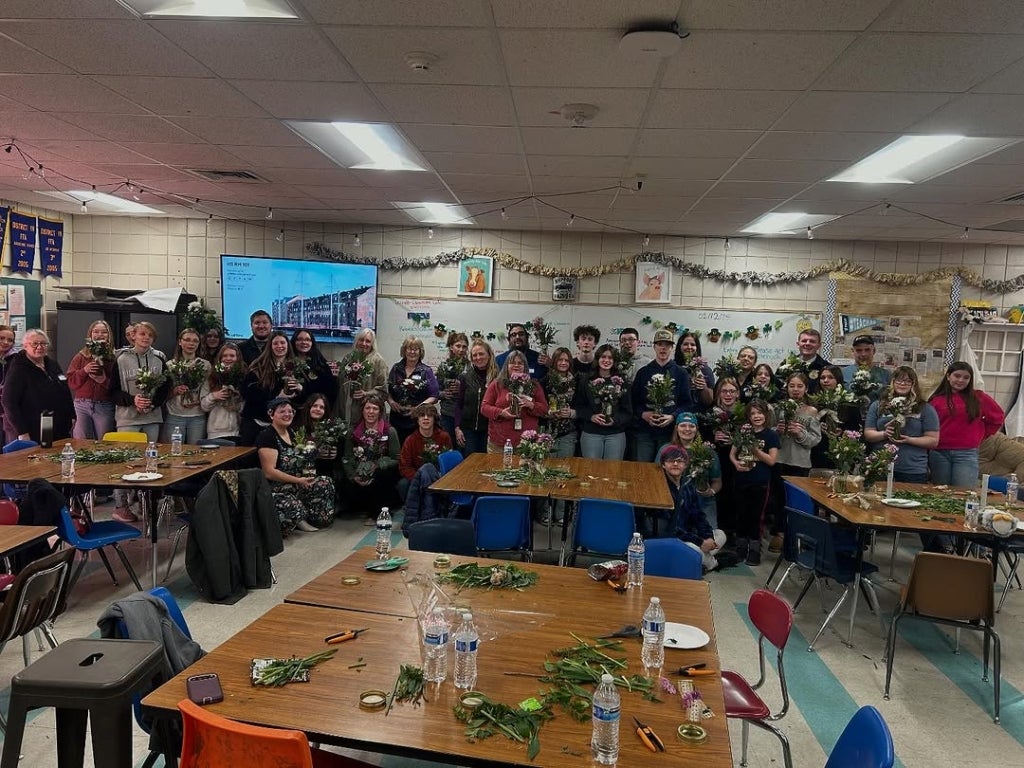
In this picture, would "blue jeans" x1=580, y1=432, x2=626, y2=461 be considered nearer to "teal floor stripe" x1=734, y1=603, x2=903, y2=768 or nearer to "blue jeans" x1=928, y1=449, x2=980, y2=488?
"teal floor stripe" x1=734, y1=603, x2=903, y2=768

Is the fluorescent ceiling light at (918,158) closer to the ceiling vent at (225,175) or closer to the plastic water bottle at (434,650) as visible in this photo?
the plastic water bottle at (434,650)

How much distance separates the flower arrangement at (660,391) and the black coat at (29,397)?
18.9 ft

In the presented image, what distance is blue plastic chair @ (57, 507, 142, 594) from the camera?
412 centimetres

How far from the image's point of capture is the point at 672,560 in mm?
3498

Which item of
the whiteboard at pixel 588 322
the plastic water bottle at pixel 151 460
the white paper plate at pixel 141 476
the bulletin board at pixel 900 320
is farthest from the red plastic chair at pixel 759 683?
the bulletin board at pixel 900 320

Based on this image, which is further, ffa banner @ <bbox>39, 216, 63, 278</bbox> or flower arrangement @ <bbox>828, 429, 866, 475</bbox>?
ffa banner @ <bbox>39, 216, 63, 278</bbox>

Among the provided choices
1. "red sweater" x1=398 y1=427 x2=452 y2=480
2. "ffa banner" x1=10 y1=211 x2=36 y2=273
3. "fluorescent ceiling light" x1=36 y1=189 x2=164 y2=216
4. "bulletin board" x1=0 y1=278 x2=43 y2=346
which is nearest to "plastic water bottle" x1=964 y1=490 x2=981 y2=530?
"red sweater" x1=398 y1=427 x2=452 y2=480

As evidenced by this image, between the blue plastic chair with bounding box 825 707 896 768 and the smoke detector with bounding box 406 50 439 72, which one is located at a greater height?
the smoke detector with bounding box 406 50 439 72

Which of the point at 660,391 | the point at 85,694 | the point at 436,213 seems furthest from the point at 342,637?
the point at 436,213

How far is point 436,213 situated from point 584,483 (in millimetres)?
4410

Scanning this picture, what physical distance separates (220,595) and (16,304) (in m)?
5.96

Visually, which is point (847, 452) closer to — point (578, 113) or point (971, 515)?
point (971, 515)

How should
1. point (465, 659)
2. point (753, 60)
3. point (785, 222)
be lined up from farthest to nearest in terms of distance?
1. point (785, 222)
2. point (753, 60)
3. point (465, 659)

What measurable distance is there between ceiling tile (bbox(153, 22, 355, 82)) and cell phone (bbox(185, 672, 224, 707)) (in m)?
2.79
